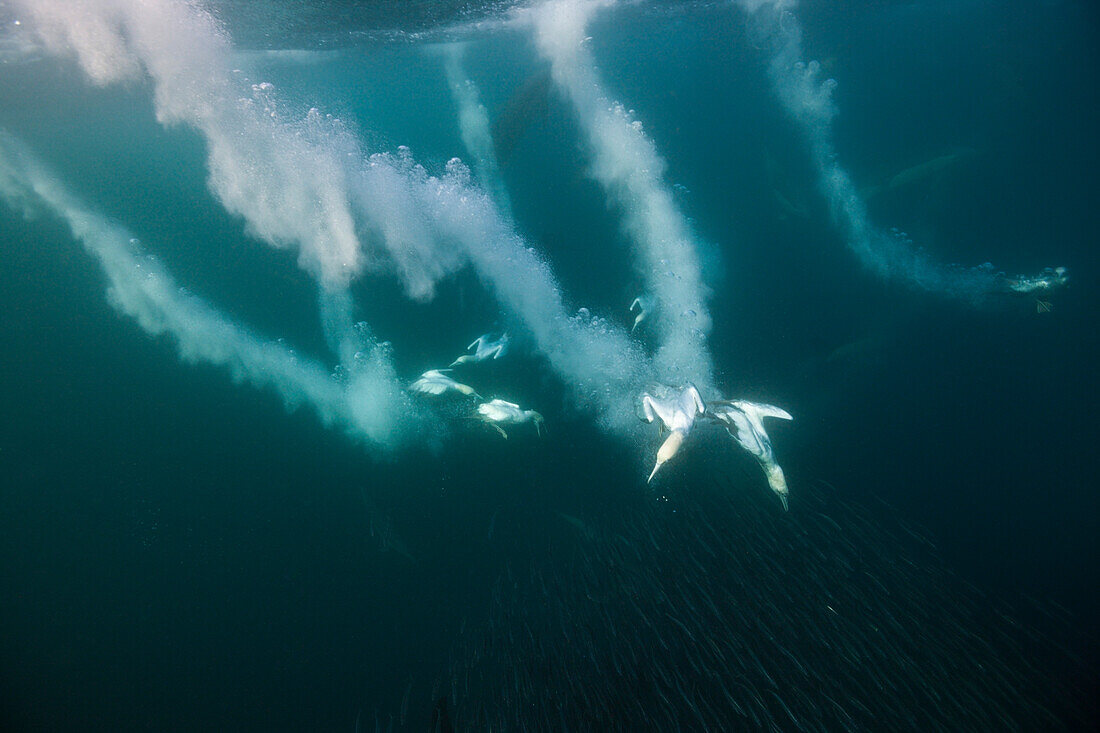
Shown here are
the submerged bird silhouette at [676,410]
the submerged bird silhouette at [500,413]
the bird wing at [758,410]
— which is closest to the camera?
the submerged bird silhouette at [676,410]

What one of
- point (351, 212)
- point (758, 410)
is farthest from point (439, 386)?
point (351, 212)

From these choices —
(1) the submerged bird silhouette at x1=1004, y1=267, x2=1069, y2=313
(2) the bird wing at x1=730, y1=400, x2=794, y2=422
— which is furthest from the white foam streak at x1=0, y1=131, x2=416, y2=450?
(1) the submerged bird silhouette at x1=1004, y1=267, x2=1069, y2=313

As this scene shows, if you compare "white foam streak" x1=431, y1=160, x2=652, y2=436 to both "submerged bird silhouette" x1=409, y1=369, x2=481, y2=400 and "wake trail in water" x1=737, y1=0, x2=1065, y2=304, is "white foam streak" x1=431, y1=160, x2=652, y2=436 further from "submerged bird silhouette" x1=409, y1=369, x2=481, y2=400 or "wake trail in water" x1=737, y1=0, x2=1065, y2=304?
"wake trail in water" x1=737, y1=0, x2=1065, y2=304

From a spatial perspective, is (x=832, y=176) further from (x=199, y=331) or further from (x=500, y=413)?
(x=199, y=331)

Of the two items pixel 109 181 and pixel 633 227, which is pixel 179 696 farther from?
pixel 109 181

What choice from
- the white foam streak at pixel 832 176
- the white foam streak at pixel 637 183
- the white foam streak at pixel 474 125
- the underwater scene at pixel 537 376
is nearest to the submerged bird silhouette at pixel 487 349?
the underwater scene at pixel 537 376

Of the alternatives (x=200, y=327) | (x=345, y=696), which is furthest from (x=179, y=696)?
(x=200, y=327)

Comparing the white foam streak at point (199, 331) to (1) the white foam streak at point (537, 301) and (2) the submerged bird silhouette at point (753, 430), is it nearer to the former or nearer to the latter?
(1) the white foam streak at point (537, 301)
